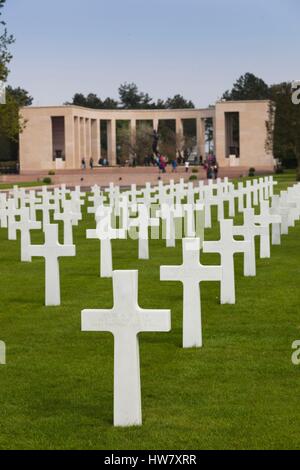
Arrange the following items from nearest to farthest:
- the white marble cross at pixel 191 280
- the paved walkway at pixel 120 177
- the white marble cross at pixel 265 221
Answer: the white marble cross at pixel 191 280 < the white marble cross at pixel 265 221 < the paved walkway at pixel 120 177

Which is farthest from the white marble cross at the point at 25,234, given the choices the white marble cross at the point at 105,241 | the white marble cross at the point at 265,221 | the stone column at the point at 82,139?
the stone column at the point at 82,139

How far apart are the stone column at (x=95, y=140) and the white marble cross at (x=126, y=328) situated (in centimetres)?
9907

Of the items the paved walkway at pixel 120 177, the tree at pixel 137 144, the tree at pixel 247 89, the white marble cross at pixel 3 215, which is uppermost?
the tree at pixel 247 89

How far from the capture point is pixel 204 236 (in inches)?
877

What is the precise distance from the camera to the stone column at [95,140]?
106m

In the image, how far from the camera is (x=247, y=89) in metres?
130

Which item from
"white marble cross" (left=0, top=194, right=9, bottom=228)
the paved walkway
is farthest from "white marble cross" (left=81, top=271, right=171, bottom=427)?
the paved walkway

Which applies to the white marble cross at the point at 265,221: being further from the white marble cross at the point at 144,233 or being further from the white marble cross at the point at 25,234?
the white marble cross at the point at 25,234

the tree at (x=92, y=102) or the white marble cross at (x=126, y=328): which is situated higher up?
the tree at (x=92, y=102)

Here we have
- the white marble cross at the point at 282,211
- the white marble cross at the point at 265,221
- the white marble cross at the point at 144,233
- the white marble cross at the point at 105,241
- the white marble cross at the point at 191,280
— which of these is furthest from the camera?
the white marble cross at the point at 282,211

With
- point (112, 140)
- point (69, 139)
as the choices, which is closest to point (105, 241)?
point (69, 139)

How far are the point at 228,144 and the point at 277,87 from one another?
30342mm

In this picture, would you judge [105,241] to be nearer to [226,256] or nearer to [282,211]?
[226,256]
